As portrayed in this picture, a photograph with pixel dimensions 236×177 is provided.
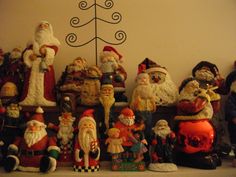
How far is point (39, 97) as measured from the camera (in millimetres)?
1284

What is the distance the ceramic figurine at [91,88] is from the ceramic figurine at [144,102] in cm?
15

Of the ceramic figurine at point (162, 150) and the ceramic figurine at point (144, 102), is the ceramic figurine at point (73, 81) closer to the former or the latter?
the ceramic figurine at point (144, 102)

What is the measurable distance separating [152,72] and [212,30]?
435 millimetres

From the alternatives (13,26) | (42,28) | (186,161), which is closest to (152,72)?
(186,161)

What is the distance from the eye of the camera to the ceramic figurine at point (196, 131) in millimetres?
1188

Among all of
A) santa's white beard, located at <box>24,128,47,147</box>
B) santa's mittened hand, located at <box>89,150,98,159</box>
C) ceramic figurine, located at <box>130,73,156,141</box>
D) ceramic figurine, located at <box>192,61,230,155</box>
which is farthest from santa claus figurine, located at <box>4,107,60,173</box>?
ceramic figurine, located at <box>192,61,230,155</box>

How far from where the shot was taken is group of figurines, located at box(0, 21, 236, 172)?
1152 millimetres

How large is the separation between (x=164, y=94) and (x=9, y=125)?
643 mm

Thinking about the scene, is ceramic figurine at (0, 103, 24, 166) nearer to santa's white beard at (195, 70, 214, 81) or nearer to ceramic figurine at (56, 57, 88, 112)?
ceramic figurine at (56, 57, 88, 112)

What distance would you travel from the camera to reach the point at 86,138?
1.14 meters

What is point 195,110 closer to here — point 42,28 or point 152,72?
point 152,72

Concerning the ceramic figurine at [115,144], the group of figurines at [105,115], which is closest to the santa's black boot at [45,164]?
the group of figurines at [105,115]

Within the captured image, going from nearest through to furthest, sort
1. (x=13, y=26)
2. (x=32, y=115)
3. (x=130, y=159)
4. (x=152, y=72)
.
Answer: (x=130, y=159), (x=32, y=115), (x=152, y=72), (x=13, y=26)

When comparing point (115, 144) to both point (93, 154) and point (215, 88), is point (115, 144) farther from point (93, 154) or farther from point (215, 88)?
point (215, 88)
